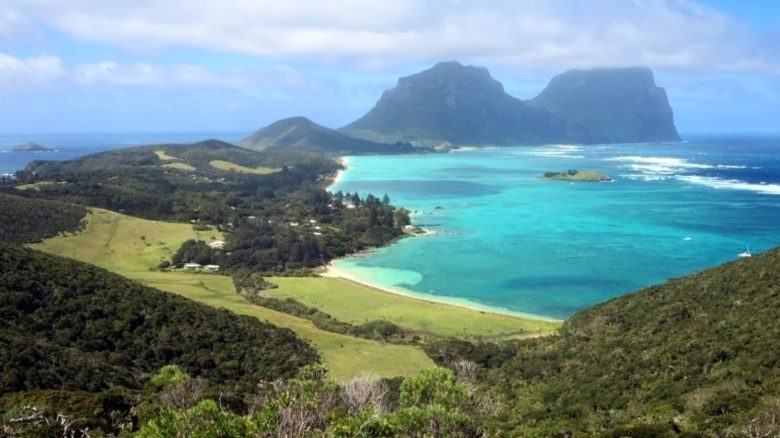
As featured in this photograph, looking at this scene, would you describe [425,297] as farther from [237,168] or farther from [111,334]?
[237,168]

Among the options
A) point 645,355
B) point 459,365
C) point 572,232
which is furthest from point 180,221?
point 645,355

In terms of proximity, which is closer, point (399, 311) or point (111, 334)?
point (111, 334)

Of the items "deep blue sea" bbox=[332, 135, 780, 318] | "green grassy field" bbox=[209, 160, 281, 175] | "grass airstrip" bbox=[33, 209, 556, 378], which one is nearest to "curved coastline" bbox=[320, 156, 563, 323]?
"deep blue sea" bbox=[332, 135, 780, 318]

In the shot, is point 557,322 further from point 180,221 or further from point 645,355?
point 180,221

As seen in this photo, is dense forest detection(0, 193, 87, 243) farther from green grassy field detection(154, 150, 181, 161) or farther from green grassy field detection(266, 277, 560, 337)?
green grassy field detection(154, 150, 181, 161)

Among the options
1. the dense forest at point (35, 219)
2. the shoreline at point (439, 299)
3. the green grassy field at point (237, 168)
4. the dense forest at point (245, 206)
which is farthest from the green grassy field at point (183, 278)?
the green grassy field at point (237, 168)

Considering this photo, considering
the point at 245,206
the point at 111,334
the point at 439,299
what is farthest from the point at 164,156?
the point at 111,334
